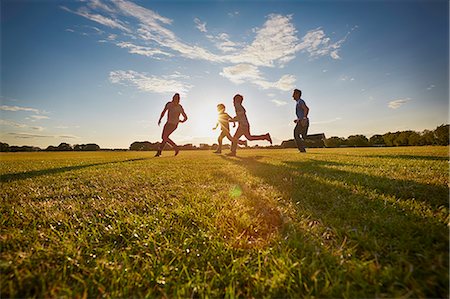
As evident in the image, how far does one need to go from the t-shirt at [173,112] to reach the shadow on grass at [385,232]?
11.5 meters

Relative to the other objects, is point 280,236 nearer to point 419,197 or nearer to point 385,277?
point 385,277

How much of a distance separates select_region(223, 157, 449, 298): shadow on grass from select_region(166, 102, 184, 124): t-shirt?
11480 millimetres

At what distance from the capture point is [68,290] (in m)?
1.38

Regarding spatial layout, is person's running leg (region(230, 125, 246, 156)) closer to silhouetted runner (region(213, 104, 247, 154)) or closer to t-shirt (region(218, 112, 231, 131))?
silhouetted runner (region(213, 104, 247, 154))

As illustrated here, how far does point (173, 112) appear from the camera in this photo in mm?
14109

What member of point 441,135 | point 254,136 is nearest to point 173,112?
point 254,136

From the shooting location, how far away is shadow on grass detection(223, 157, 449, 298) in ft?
4.56

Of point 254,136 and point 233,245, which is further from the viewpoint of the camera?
point 254,136

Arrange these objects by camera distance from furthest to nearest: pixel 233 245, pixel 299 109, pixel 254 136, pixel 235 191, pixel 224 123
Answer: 1. pixel 299 109
2. pixel 224 123
3. pixel 254 136
4. pixel 235 191
5. pixel 233 245

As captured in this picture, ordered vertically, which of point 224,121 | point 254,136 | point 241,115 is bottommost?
point 254,136

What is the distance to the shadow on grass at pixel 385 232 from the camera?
→ 1.39 meters

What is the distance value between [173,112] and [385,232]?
13.3 metres

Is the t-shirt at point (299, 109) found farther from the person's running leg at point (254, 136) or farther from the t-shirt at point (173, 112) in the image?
the t-shirt at point (173, 112)

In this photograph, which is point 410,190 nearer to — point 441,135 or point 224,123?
point 224,123
